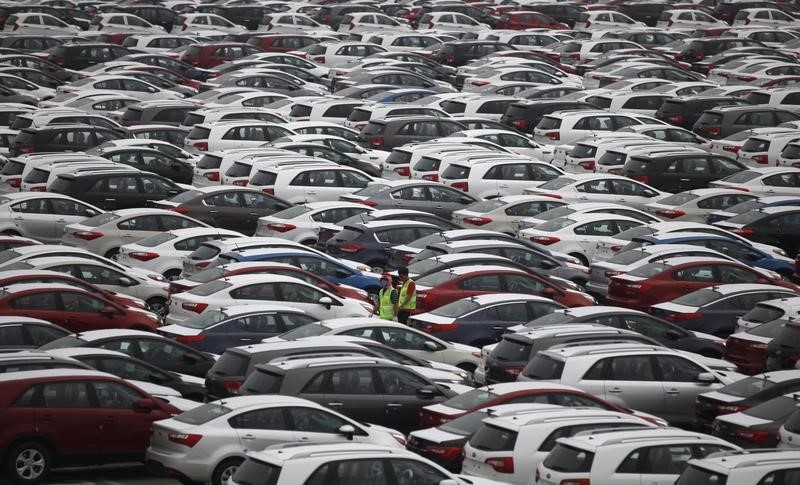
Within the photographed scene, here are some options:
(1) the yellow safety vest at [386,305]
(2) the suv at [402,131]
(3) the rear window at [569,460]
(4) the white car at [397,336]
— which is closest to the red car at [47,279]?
(4) the white car at [397,336]

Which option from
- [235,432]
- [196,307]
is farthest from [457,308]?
[235,432]

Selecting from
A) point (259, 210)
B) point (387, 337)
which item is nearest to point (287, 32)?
point (259, 210)

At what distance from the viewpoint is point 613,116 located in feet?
129

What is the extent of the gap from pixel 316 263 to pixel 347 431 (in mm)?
9296

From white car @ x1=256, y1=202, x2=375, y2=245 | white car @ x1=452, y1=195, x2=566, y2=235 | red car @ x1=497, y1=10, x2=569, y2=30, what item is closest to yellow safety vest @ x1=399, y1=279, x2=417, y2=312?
white car @ x1=256, y1=202, x2=375, y2=245

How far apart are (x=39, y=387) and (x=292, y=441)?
116 inches

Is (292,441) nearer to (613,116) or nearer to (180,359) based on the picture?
(180,359)

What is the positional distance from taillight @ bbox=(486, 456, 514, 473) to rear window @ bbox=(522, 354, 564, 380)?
3.48 metres

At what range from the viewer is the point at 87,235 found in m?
26.9

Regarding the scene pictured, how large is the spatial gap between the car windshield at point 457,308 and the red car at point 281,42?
32.0 m

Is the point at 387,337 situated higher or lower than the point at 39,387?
lower

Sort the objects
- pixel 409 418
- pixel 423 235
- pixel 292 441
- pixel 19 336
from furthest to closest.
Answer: pixel 423 235
pixel 19 336
pixel 409 418
pixel 292 441

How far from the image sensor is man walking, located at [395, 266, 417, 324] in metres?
22.7

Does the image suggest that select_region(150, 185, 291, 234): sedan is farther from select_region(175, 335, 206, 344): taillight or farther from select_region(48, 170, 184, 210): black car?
select_region(175, 335, 206, 344): taillight
